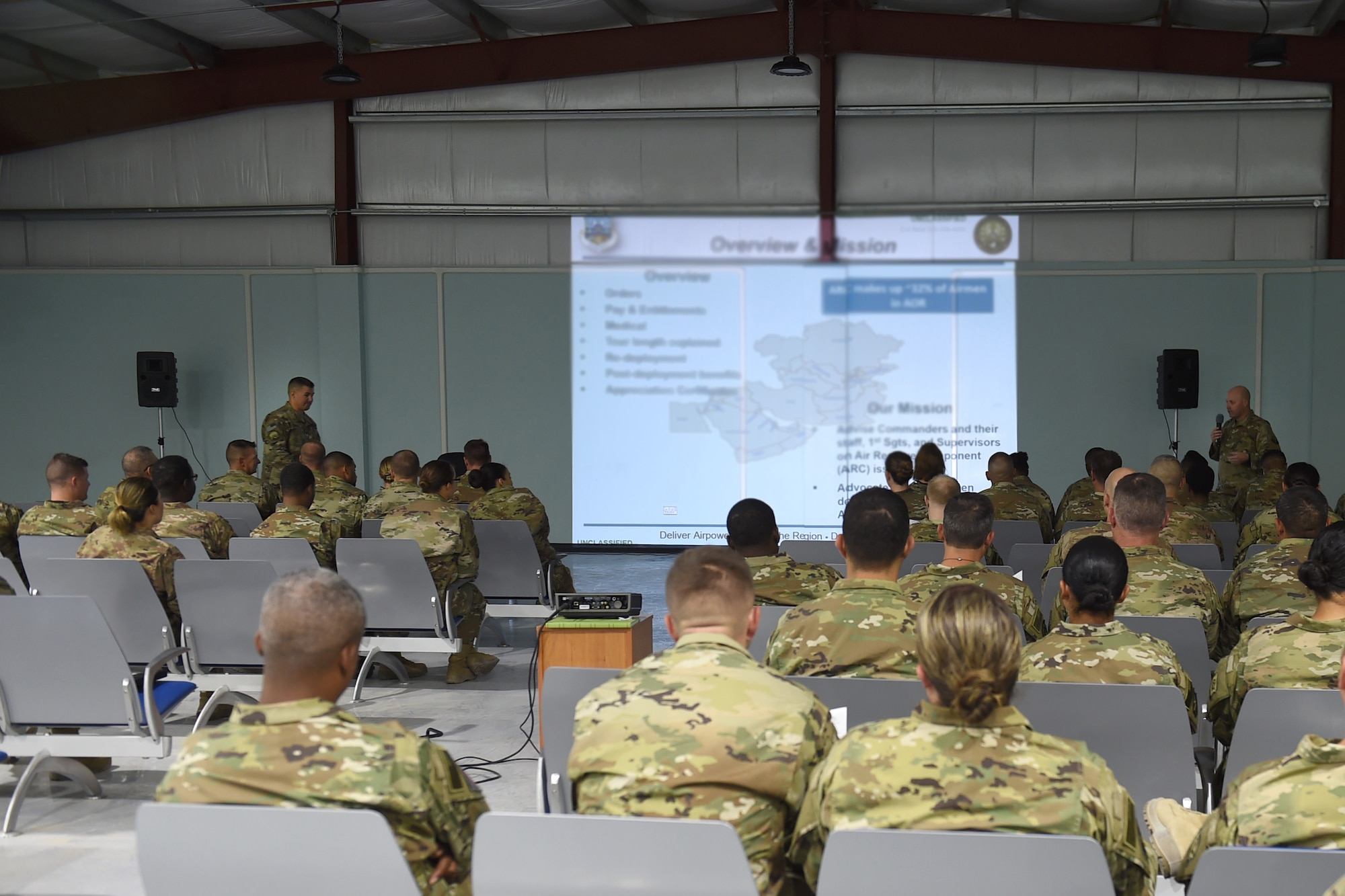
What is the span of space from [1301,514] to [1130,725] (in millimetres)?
2177

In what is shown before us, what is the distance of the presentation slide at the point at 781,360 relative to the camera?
431 inches

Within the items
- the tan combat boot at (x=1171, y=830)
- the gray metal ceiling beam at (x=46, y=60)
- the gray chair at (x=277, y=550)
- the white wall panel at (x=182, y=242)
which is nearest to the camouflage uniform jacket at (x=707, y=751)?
the tan combat boot at (x=1171, y=830)

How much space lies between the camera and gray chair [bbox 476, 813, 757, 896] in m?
1.76

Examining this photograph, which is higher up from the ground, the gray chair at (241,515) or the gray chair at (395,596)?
the gray chair at (241,515)

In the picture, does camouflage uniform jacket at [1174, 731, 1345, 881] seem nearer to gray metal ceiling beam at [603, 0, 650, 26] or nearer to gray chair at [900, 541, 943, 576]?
gray chair at [900, 541, 943, 576]

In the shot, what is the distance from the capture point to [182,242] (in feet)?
39.5

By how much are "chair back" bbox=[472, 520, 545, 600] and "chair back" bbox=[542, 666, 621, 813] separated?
11.2 ft

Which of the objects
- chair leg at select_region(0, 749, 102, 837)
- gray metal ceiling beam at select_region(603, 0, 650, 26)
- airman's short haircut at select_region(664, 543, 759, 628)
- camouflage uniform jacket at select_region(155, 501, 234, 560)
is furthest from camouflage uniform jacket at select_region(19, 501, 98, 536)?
gray metal ceiling beam at select_region(603, 0, 650, 26)

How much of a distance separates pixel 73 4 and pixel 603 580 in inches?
251

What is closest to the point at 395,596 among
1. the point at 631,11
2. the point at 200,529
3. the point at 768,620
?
the point at 200,529

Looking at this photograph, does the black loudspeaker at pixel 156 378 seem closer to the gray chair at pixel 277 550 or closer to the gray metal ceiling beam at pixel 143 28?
the gray metal ceiling beam at pixel 143 28

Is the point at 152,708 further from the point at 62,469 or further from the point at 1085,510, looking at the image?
the point at 1085,510

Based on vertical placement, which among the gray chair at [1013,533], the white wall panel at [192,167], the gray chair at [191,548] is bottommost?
the gray chair at [1013,533]

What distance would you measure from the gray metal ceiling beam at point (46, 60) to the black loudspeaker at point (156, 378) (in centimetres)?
272
